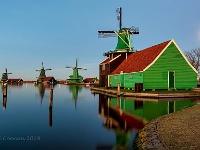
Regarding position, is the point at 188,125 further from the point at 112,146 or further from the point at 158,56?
the point at 158,56

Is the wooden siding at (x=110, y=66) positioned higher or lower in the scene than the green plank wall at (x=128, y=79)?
higher

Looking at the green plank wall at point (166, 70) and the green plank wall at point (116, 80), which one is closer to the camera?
the green plank wall at point (166, 70)

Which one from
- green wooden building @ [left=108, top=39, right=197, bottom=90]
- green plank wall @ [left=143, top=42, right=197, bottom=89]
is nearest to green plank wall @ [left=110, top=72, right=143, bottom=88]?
green wooden building @ [left=108, top=39, right=197, bottom=90]

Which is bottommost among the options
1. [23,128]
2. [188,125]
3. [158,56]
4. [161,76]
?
[23,128]

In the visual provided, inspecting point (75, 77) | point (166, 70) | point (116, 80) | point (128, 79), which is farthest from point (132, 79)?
point (75, 77)

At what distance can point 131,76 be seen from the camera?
1312 inches

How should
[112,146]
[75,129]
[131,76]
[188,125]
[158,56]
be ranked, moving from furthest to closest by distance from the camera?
[131,76] < [158,56] < [75,129] < [188,125] < [112,146]

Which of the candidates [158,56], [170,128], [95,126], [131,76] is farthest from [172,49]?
[170,128]

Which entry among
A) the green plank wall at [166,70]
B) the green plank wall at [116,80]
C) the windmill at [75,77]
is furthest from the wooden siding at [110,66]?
the windmill at [75,77]

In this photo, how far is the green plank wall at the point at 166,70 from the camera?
1174 inches

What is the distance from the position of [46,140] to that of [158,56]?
74.9 feet

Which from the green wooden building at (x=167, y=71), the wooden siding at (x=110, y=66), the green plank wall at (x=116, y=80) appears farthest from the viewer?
the wooden siding at (x=110, y=66)

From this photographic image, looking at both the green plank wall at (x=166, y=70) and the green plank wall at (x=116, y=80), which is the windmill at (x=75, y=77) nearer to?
the green plank wall at (x=116, y=80)

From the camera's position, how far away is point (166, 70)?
30.1m
